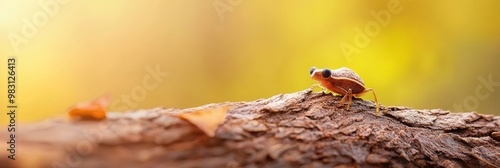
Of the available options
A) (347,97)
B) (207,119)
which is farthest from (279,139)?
(347,97)

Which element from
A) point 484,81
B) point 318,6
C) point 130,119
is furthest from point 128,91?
point 484,81

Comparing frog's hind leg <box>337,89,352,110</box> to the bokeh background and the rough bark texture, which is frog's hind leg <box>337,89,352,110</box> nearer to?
the rough bark texture

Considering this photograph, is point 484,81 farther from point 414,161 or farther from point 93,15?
point 93,15

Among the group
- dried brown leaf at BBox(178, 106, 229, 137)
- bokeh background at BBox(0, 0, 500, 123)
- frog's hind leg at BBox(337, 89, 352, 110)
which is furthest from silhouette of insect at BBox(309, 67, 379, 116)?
bokeh background at BBox(0, 0, 500, 123)


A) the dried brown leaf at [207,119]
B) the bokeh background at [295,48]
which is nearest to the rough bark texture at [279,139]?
the dried brown leaf at [207,119]

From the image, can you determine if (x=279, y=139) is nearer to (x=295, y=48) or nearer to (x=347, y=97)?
(x=347, y=97)
